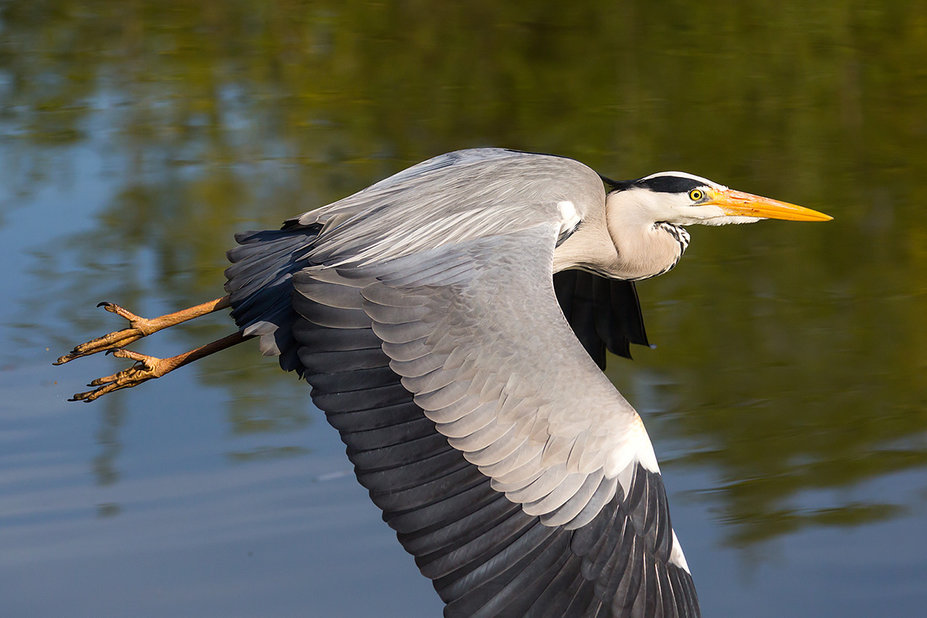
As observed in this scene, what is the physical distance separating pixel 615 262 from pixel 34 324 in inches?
147

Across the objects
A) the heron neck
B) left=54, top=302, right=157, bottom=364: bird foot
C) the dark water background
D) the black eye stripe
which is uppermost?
the black eye stripe

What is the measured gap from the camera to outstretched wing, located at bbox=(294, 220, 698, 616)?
381 cm

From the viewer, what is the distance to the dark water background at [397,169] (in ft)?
18.1

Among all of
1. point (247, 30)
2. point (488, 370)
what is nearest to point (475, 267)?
point (488, 370)

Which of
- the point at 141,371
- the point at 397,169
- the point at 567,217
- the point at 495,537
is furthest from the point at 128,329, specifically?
the point at 397,169

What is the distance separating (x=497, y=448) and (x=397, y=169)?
18.5 feet

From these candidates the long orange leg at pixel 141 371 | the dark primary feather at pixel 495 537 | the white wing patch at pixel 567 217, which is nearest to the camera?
the dark primary feather at pixel 495 537

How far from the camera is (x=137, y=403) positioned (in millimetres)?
6781

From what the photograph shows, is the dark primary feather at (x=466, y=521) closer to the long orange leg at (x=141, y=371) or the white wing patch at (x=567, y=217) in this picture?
the white wing patch at (x=567, y=217)

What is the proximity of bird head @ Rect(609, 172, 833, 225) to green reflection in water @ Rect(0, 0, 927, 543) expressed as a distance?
3.85 ft

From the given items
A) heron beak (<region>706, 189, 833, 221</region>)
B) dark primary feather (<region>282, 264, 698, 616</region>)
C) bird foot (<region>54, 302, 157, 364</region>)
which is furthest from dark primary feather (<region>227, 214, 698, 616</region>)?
heron beak (<region>706, 189, 833, 221</region>)

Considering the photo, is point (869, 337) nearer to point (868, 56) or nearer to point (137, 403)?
point (137, 403)

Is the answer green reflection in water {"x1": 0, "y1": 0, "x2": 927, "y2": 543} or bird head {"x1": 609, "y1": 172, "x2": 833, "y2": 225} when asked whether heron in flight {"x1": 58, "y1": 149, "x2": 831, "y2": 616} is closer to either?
bird head {"x1": 609, "y1": 172, "x2": 833, "y2": 225}

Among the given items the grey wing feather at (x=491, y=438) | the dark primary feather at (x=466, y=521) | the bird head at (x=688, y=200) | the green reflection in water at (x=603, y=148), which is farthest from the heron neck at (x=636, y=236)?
the dark primary feather at (x=466, y=521)
